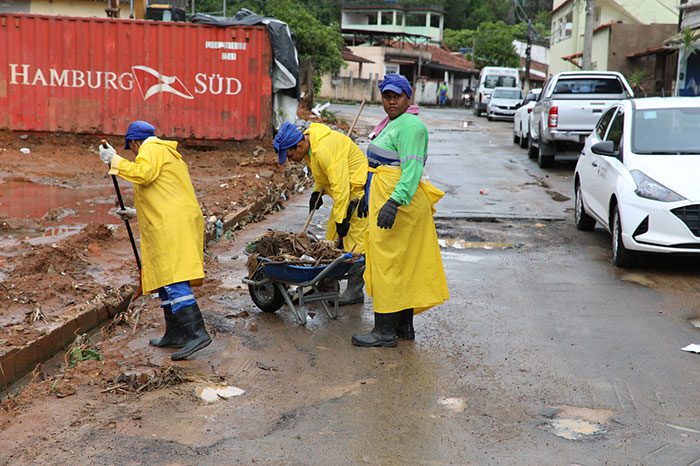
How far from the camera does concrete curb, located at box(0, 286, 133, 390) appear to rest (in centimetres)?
604

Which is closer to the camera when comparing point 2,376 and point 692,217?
point 2,376

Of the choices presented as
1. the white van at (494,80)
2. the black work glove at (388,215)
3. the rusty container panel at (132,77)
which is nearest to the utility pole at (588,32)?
the white van at (494,80)

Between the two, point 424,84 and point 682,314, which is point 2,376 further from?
point 424,84

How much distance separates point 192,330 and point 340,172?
5.82ft

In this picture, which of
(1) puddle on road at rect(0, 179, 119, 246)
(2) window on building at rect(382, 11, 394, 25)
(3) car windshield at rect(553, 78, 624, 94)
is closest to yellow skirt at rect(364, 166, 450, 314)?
(1) puddle on road at rect(0, 179, 119, 246)

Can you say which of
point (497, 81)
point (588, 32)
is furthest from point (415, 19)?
point (588, 32)

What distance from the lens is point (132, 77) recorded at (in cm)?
1759

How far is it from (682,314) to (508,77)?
3955cm

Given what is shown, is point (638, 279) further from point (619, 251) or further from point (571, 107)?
point (571, 107)

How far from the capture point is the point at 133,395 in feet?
17.7

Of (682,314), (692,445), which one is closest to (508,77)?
(682,314)

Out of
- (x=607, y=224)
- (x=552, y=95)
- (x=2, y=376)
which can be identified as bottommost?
(x=2, y=376)

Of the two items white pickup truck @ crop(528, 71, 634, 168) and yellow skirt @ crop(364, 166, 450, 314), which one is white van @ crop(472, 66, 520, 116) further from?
yellow skirt @ crop(364, 166, 450, 314)

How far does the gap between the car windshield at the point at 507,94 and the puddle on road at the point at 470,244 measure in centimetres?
3002
